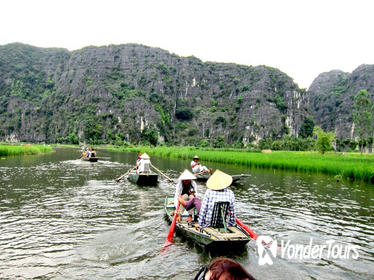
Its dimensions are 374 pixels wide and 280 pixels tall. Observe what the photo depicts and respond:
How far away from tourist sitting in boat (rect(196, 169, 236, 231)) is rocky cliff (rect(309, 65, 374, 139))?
150 metres

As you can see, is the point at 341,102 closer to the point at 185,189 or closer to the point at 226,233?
the point at 185,189

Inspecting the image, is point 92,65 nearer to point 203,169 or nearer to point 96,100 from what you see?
point 96,100

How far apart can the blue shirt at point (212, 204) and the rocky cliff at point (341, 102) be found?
150m

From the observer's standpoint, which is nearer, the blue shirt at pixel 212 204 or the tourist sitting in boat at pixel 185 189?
the blue shirt at pixel 212 204

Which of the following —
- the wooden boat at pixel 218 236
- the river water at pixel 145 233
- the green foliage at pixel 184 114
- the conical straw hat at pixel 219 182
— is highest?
the green foliage at pixel 184 114

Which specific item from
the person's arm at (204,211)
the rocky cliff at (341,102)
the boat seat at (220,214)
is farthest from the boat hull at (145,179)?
the rocky cliff at (341,102)

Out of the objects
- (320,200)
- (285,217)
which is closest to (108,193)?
(285,217)

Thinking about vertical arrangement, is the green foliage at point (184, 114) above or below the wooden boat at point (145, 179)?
above

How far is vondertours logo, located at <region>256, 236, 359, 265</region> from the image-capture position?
24.6 ft

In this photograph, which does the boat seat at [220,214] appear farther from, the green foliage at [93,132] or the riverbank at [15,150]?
the green foliage at [93,132]

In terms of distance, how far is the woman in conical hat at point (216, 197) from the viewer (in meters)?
7.54

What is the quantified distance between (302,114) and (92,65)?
118m

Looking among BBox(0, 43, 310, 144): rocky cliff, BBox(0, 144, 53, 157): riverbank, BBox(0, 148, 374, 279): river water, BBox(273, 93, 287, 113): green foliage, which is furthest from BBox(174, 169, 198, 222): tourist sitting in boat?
BBox(273, 93, 287, 113): green foliage

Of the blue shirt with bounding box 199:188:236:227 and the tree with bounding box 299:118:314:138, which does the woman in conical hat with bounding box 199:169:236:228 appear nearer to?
the blue shirt with bounding box 199:188:236:227
